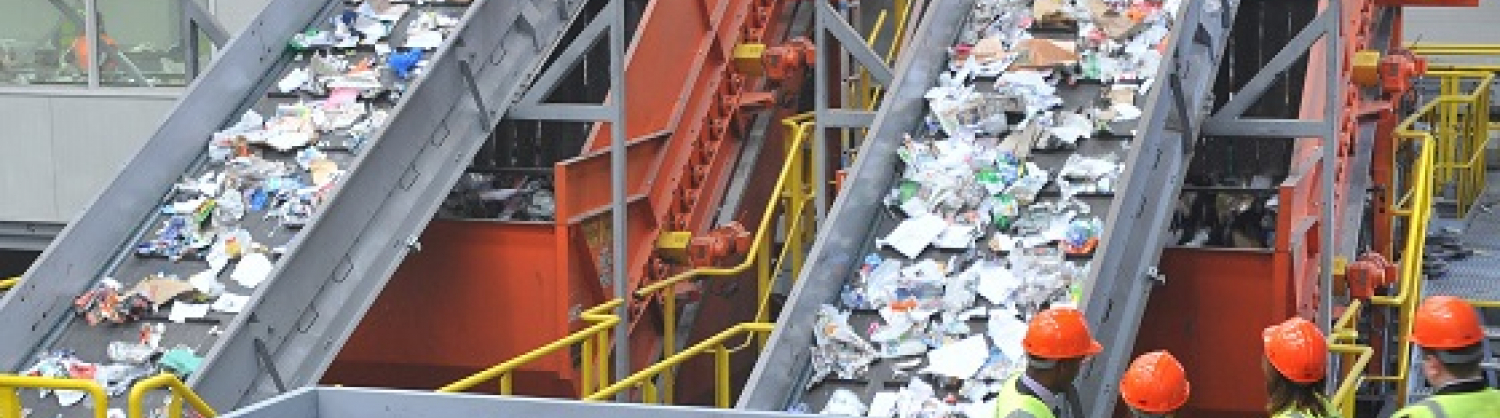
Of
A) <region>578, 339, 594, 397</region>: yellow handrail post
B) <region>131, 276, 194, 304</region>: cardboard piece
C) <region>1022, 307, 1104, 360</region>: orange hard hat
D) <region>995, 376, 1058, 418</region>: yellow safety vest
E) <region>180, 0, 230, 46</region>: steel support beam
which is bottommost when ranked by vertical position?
<region>578, 339, 594, 397</region>: yellow handrail post

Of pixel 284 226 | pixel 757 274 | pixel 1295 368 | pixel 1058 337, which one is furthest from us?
pixel 757 274

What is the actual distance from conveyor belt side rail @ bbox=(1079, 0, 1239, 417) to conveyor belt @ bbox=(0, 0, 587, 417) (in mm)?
3201

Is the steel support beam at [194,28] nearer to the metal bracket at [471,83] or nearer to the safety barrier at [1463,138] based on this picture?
the metal bracket at [471,83]

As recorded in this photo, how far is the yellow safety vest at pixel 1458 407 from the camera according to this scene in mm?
5887

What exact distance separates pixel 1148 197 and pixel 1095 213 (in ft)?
0.89

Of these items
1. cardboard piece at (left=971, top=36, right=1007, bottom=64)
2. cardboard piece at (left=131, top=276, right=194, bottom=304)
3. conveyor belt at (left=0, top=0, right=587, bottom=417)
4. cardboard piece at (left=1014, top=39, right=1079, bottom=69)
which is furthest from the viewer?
cardboard piece at (left=971, top=36, right=1007, bottom=64)

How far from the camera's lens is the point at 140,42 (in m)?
13.7

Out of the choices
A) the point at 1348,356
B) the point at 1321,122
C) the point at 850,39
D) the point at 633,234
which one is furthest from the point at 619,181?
the point at 1348,356

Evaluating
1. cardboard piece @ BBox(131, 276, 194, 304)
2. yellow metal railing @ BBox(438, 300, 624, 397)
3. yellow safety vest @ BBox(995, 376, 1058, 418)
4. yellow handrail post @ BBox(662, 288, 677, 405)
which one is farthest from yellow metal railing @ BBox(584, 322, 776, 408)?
yellow safety vest @ BBox(995, 376, 1058, 418)

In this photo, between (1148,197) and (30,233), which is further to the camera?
(30,233)

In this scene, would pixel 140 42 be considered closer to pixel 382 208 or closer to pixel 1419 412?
pixel 382 208

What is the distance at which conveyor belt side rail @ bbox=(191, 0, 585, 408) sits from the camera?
30.2 ft

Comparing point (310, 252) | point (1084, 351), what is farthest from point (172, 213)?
point (1084, 351)

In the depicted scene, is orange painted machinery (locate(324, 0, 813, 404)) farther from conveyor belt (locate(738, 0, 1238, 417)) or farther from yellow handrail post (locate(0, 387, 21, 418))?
yellow handrail post (locate(0, 387, 21, 418))
